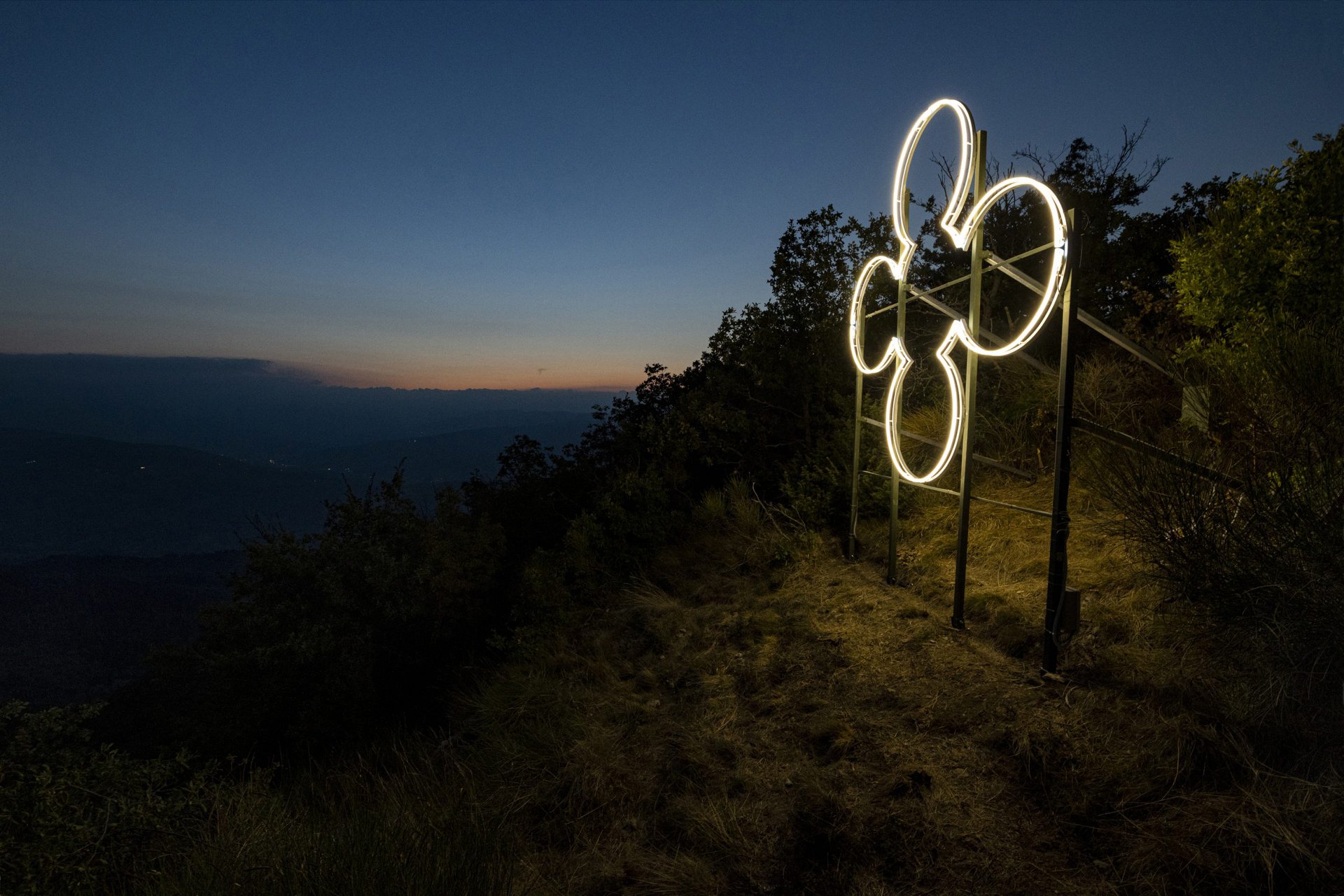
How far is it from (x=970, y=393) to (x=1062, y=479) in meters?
0.84

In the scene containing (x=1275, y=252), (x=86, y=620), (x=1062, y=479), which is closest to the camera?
(x=1062, y=479)

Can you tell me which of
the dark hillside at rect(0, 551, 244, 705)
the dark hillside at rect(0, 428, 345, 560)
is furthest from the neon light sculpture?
the dark hillside at rect(0, 428, 345, 560)

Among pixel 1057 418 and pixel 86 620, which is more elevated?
pixel 1057 418

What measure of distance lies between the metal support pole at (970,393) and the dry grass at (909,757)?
0.34 metres

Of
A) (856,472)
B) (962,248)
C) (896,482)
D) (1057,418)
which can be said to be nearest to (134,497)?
(856,472)

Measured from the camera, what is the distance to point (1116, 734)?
2771 mm

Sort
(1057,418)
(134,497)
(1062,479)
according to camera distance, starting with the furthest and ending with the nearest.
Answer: (134,497), (1057,418), (1062,479)

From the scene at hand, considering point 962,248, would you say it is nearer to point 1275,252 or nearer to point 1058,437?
point 1058,437

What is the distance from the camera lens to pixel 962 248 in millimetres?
4094

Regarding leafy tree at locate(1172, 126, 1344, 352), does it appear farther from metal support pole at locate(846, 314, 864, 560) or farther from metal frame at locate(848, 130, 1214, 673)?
metal support pole at locate(846, 314, 864, 560)

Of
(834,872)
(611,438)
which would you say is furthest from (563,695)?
(611,438)

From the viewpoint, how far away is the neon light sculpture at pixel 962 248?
318 cm

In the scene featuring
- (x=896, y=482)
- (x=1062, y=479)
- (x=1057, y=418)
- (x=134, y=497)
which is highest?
(x=1057, y=418)

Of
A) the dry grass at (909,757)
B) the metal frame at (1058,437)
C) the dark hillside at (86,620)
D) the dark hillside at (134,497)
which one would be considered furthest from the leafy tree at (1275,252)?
the dark hillside at (134,497)
